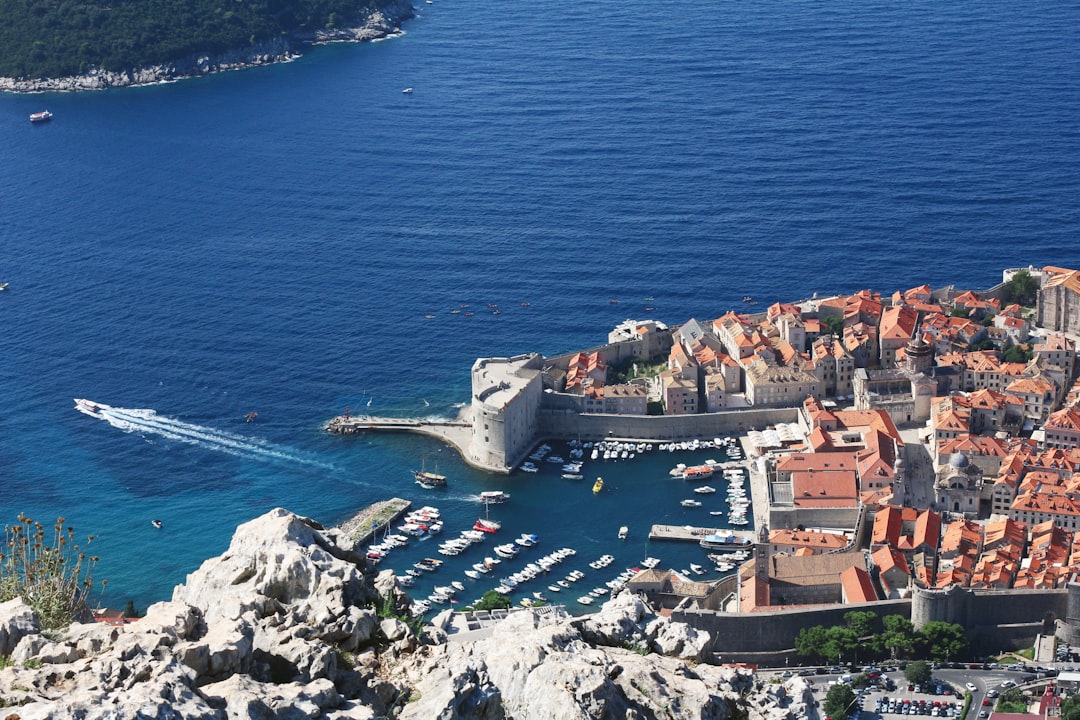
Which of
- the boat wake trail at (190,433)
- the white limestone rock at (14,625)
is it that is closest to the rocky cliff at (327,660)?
the white limestone rock at (14,625)

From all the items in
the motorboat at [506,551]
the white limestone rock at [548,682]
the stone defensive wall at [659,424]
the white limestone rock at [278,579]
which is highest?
the white limestone rock at [278,579]

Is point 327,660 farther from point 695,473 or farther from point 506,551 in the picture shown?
point 695,473

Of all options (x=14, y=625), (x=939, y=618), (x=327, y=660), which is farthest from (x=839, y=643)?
(x=14, y=625)

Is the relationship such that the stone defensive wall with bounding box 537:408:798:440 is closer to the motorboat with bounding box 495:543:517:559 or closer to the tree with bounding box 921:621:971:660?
the motorboat with bounding box 495:543:517:559

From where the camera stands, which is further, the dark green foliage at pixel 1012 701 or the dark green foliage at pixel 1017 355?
the dark green foliage at pixel 1017 355

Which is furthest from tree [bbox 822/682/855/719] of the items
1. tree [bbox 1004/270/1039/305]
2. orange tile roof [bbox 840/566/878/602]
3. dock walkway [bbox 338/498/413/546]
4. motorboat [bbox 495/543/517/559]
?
tree [bbox 1004/270/1039/305]

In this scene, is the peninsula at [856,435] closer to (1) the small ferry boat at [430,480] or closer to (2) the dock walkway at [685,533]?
(2) the dock walkway at [685,533]
